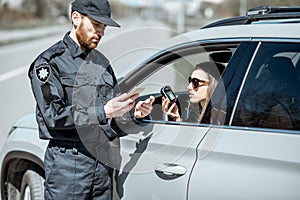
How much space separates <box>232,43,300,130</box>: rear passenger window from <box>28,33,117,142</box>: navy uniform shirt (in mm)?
766

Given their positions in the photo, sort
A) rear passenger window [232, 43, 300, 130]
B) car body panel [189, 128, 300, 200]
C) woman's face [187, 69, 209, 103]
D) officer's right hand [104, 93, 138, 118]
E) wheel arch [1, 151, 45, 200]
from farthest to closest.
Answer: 1. wheel arch [1, 151, 45, 200]
2. woman's face [187, 69, 209, 103]
3. officer's right hand [104, 93, 138, 118]
4. rear passenger window [232, 43, 300, 130]
5. car body panel [189, 128, 300, 200]

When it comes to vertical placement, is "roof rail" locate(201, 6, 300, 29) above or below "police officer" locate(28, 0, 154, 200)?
above

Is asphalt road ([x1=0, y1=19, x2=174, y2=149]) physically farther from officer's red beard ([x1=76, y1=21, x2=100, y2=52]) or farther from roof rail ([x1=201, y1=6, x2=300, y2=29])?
roof rail ([x1=201, y1=6, x2=300, y2=29])

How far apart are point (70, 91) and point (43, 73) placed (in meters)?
0.19

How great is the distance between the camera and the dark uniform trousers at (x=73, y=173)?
8.64ft

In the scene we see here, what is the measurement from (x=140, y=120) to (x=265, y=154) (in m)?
0.90

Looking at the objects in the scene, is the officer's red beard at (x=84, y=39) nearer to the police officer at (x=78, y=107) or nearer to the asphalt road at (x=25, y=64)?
the police officer at (x=78, y=107)

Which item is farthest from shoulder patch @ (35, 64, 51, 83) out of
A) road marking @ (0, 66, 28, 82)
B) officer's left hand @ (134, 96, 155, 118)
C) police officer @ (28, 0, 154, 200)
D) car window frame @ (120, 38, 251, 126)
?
A: road marking @ (0, 66, 28, 82)

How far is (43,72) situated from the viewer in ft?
8.20

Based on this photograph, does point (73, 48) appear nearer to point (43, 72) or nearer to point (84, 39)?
point (84, 39)

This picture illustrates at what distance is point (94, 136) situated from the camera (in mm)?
2600

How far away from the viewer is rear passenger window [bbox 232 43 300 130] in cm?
234

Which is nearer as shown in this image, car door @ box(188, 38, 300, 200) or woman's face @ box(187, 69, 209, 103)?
car door @ box(188, 38, 300, 200)

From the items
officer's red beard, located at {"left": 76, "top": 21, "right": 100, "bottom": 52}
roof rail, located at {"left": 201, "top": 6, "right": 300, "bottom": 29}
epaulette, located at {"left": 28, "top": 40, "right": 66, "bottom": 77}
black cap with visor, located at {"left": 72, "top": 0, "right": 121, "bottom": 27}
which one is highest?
black cap with visor, located at {"left": 72, "top": 0, "right": 121, "bottom": 27}
